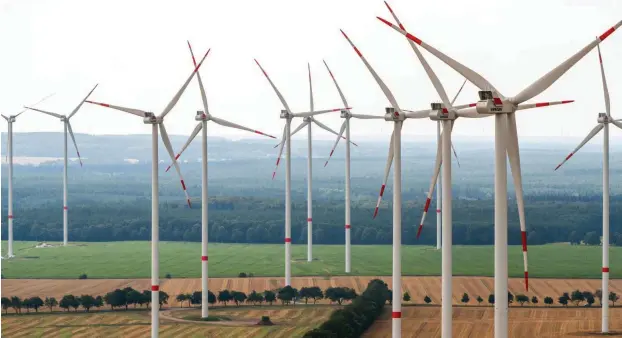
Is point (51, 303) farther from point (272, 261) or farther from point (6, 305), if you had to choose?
point (272, 261)

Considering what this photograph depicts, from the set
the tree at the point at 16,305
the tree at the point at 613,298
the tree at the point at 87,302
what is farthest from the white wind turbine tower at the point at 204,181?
the tree at the point at 613,298

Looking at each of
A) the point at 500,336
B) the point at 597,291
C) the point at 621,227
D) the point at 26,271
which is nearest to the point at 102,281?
the point at 26,271

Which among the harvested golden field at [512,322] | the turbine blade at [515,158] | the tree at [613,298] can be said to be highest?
the turbine blade at [515,158]

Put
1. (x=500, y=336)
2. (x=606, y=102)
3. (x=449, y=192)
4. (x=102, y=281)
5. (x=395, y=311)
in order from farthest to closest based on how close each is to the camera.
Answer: (x=102, y=281) < (x=606, y=102) < (x=395, y=311) < (x=449, y=192) < (x=500, y=336)

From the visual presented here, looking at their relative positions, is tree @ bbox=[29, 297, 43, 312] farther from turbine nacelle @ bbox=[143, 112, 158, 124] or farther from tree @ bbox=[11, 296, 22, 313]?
turbine nacelle @ bbox=[143, 112, 158, 124]

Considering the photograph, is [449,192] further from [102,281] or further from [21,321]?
[102,281]

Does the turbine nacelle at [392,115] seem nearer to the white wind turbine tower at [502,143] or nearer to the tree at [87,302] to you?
the white wind turbine tower at [502,143]
